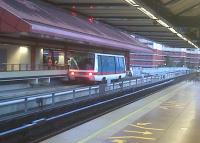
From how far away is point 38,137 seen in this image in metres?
12.9

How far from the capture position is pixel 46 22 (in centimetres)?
2986

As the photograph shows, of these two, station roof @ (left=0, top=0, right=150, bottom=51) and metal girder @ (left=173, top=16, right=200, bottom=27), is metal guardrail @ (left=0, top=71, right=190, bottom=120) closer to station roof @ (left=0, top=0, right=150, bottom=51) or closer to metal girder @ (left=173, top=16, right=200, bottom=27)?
metal girder @ (left=173, top=16, right=200, bottom=27)

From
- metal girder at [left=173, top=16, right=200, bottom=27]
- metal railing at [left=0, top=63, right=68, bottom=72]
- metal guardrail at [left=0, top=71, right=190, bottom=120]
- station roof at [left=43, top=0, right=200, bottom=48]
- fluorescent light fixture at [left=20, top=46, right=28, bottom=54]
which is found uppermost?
station roof at [left=43, top=0, right=200, bottom=48]

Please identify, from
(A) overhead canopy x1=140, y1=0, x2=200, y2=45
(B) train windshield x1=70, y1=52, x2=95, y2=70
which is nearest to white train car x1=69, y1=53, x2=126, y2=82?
(B) train windshield x1=70, y1=52, x2=95, y2=70

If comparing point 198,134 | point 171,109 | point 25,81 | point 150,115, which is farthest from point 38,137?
point 25,81

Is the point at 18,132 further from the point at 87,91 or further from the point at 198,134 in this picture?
the point at 87,91

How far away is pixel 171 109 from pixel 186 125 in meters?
5.11

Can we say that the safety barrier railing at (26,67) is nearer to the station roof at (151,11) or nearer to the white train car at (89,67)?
the white train car at (89,67)

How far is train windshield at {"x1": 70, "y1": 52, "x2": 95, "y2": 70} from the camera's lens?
30688 millimetres

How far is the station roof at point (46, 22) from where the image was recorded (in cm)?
2648

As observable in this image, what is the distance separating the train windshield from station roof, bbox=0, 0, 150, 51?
4.54ft

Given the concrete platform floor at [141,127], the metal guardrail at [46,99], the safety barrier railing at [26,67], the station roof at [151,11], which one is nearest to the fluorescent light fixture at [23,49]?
the safety barrier railing at [26,67]

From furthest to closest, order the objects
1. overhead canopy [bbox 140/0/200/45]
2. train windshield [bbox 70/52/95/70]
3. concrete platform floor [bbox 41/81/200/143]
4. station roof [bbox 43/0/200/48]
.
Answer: train windshield [bbox 70/52/95/70] < overhead canopy [bbox 140/0/200/45] < station roof [bbox 43/0/200/48] < concrete platform floor [bbox 41/81/200/143]

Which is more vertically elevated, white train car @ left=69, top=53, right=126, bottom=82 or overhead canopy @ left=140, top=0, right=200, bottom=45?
overhead canopy @ left=140, top=0, right=200, bottom=45
